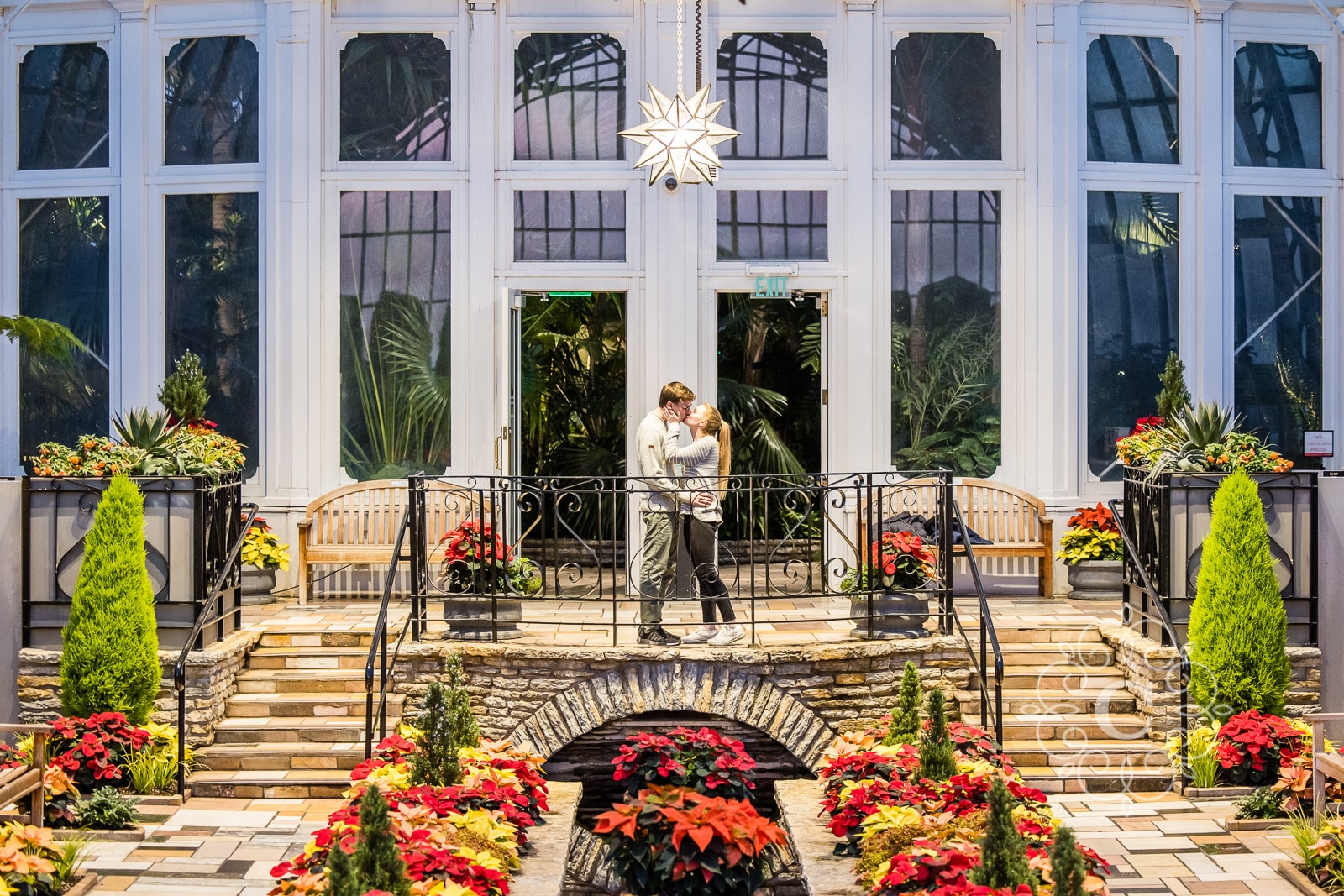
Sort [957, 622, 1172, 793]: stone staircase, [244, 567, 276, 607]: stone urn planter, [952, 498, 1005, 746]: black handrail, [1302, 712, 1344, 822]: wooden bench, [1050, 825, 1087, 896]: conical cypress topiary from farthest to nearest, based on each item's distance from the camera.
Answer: [244, 567, 276, 607]: stone urn planter < [957, 622, 1172, 793]: stone staircase < [952, 498, 1005, 746]: black handrail < [1302, 712, 1344, 822]: wooden bench < [1050, 825, 1087, 896]: conical cypress topiary

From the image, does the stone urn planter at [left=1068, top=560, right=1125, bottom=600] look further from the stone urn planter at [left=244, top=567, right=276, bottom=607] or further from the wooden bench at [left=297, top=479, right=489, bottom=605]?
the stone urn planter at [left=244, top=567, right=276, bottom=607]

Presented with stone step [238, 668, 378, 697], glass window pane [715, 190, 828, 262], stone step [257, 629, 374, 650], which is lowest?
stone step [238, 668, 378, 697]

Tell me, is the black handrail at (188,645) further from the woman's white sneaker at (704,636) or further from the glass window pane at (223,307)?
the woman's white sneaker at (704,636)

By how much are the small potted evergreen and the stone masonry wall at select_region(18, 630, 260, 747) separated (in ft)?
19.2

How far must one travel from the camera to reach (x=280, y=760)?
7.45m

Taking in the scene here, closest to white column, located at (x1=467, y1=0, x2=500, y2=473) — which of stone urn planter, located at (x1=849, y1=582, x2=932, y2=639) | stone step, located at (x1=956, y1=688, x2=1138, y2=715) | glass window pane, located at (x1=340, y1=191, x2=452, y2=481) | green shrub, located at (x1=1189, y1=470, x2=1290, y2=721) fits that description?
glass window pane, located at (x1=340, y1=191, x2=452, y2=481)

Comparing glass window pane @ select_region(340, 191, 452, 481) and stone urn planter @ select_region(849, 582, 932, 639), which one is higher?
glass window pane @ select_region(340, 191, 452, 481)

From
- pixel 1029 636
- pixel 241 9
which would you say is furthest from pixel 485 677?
pixel 241 9

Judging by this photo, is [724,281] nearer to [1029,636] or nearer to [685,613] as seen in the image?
[685,613]

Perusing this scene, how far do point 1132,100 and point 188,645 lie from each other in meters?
8.04

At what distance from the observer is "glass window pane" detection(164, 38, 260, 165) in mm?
10406

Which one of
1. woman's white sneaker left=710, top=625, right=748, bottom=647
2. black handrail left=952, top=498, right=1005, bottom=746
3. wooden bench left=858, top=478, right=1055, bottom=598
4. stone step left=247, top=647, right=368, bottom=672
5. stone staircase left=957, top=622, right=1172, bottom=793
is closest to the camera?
black handrail left=952, top=498, right=1005, bottom=746

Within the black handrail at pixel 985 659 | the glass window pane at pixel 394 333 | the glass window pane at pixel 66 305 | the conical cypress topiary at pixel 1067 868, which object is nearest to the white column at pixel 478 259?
the glass window pane at pixel 394 333

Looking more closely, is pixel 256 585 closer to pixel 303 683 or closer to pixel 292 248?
pixel 303 683
